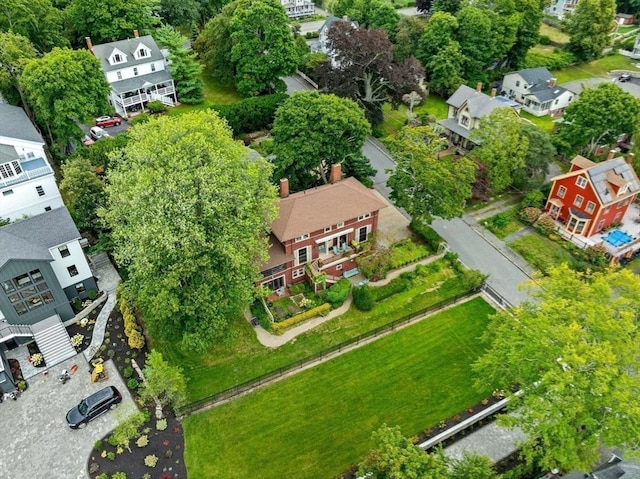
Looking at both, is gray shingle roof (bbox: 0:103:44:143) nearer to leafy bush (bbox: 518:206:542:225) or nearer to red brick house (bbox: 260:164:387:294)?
red brick house (bbox: 260:164:387:294)

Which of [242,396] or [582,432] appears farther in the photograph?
[242,396]

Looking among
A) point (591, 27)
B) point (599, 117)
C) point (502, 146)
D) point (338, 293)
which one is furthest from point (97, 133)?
point (591, 27)

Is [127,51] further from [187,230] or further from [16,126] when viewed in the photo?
[187,230]

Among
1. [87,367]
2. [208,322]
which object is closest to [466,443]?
[208,322]

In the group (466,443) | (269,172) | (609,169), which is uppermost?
(269,172)

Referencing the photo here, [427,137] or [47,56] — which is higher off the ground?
[47,56]

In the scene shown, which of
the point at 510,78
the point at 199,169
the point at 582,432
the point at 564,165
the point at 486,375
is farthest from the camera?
the point at 510,78

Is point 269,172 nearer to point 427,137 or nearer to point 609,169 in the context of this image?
point 427,137

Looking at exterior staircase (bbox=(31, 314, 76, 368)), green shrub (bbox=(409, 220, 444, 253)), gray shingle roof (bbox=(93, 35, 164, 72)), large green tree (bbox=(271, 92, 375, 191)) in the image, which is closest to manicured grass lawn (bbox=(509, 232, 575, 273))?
green shrub (bbox=(409, 220, 444, 253))
